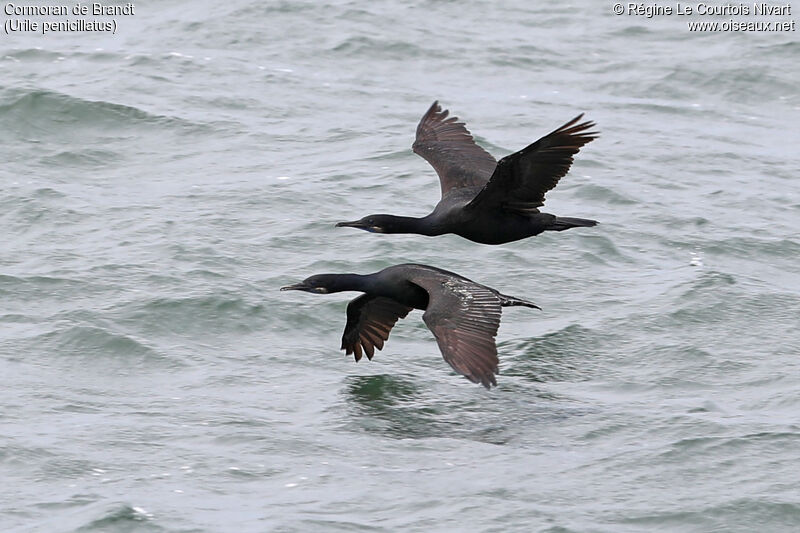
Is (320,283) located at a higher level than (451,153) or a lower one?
lower

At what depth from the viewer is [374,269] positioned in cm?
1282

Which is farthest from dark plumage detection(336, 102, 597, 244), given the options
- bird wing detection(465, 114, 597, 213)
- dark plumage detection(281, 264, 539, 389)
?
dark plumage detection(281, 264, 539, 389)

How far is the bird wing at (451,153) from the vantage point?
11812 mm

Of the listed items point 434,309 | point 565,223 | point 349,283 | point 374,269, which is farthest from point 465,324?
point 374,269

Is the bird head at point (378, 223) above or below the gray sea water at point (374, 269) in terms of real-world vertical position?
above

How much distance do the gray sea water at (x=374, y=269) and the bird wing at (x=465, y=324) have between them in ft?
1.55

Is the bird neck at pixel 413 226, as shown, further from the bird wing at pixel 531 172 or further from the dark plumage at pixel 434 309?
the dark plumage at pixel 434 309

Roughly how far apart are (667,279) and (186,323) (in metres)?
3.90

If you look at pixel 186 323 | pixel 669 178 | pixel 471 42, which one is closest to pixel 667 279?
pixel 669 178

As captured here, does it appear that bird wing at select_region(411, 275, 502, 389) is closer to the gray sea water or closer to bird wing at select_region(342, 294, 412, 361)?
the gray sea water

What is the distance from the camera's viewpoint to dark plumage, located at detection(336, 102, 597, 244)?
1016 centimetres

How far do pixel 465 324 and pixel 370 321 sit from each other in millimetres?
1502

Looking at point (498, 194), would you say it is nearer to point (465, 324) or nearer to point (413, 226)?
point (413, 226)

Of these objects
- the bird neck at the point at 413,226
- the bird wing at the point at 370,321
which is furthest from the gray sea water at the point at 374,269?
the bird neck at the point at 413,226
